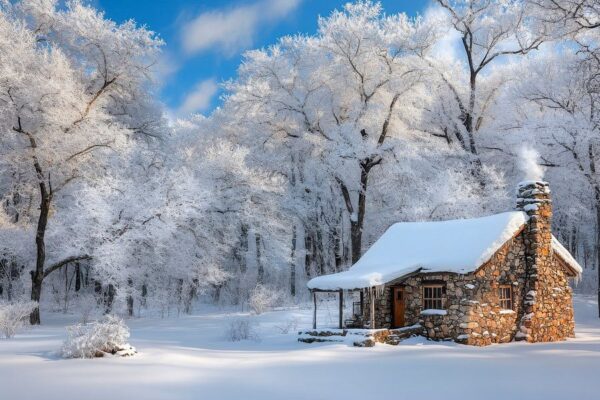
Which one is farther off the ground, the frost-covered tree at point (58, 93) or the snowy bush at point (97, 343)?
the frost-covered tree at point (58, 93)

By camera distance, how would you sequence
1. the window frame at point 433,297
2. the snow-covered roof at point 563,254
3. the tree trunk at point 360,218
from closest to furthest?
the window frame at point 433,297
the snow-covered roof at point 563,254
the tree trunk at point 360,218

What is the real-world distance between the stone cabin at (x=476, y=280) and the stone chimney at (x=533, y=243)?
3 centimetres

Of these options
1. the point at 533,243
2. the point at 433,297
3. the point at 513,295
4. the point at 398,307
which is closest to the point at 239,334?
the point at 398,307

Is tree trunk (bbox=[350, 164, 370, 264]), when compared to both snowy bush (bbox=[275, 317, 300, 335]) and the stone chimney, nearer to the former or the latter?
snowy bush (bbox=[275, 317, 300, 335])

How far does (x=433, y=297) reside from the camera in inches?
707

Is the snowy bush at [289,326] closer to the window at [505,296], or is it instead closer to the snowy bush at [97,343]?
the window at [505,296]

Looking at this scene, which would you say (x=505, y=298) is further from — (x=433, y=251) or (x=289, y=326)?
(x=289, y=326)

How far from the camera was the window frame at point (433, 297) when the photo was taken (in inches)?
693

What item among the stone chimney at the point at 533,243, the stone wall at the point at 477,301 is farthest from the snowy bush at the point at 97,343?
the stone chimney at the point at 533,243

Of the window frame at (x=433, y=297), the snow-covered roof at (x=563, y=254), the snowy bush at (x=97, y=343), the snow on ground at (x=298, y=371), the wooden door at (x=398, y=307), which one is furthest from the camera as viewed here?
the snow-covered roof at (x=563, y=254)

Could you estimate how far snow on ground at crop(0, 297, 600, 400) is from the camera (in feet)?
30.9

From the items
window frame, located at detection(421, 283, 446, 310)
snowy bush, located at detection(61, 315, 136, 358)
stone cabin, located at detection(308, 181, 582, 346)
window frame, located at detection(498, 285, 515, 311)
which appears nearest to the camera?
snowy bush, located at detection(61, 315, 136, 358)

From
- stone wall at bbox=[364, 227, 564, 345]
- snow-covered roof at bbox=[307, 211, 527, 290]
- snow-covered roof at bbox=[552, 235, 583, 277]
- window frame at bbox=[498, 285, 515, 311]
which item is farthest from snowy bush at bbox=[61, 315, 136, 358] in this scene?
snow-covered roof at bbox=[552, 235, 583, 277]

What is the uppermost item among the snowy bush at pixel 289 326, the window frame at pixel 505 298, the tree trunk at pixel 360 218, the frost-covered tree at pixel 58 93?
the frost-covered tree at pixel 58 93
